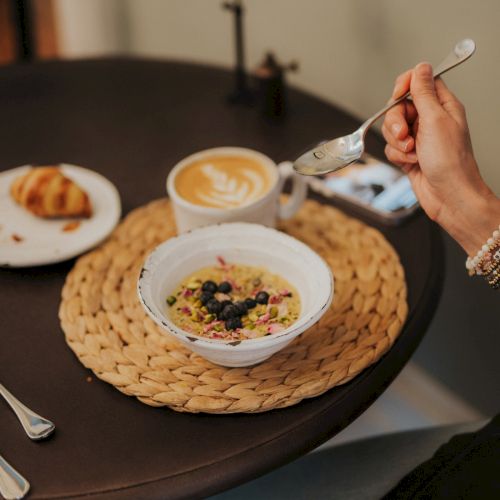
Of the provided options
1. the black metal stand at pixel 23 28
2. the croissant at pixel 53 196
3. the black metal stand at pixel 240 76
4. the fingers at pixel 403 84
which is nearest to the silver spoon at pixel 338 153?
the fingers at pixel 403 84

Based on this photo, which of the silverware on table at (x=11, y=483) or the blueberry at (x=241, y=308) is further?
the blueberry at (x=241, y=308)

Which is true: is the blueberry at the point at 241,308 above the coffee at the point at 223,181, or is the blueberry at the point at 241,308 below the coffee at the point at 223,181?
below

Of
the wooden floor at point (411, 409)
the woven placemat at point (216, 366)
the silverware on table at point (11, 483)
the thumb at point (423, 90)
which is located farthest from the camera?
the wooden floor at point (411, 409)

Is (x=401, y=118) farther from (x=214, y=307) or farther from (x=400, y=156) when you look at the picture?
(x=214, y=307)

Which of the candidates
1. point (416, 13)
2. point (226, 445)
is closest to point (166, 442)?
point (226, 445)

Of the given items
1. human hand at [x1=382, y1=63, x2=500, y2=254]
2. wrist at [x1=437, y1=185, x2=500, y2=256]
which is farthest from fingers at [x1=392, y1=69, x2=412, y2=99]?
wrist at [x1=437, y1=185, x2=500, y2=256]

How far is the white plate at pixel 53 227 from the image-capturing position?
978 mm

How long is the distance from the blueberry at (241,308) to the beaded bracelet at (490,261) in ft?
1.01

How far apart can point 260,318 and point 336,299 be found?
148mm

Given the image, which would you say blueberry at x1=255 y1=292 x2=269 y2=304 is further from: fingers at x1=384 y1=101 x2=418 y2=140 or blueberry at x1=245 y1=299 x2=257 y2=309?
fingers at x1=384 y1=101 x2=418 y2=140

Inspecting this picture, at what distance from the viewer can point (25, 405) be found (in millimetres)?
780

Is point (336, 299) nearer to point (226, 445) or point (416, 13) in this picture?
point (226, 445)

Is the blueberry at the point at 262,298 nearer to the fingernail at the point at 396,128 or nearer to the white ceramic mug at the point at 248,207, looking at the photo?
the white ceramic mug at the point at 248,207

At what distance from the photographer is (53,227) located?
105cm
